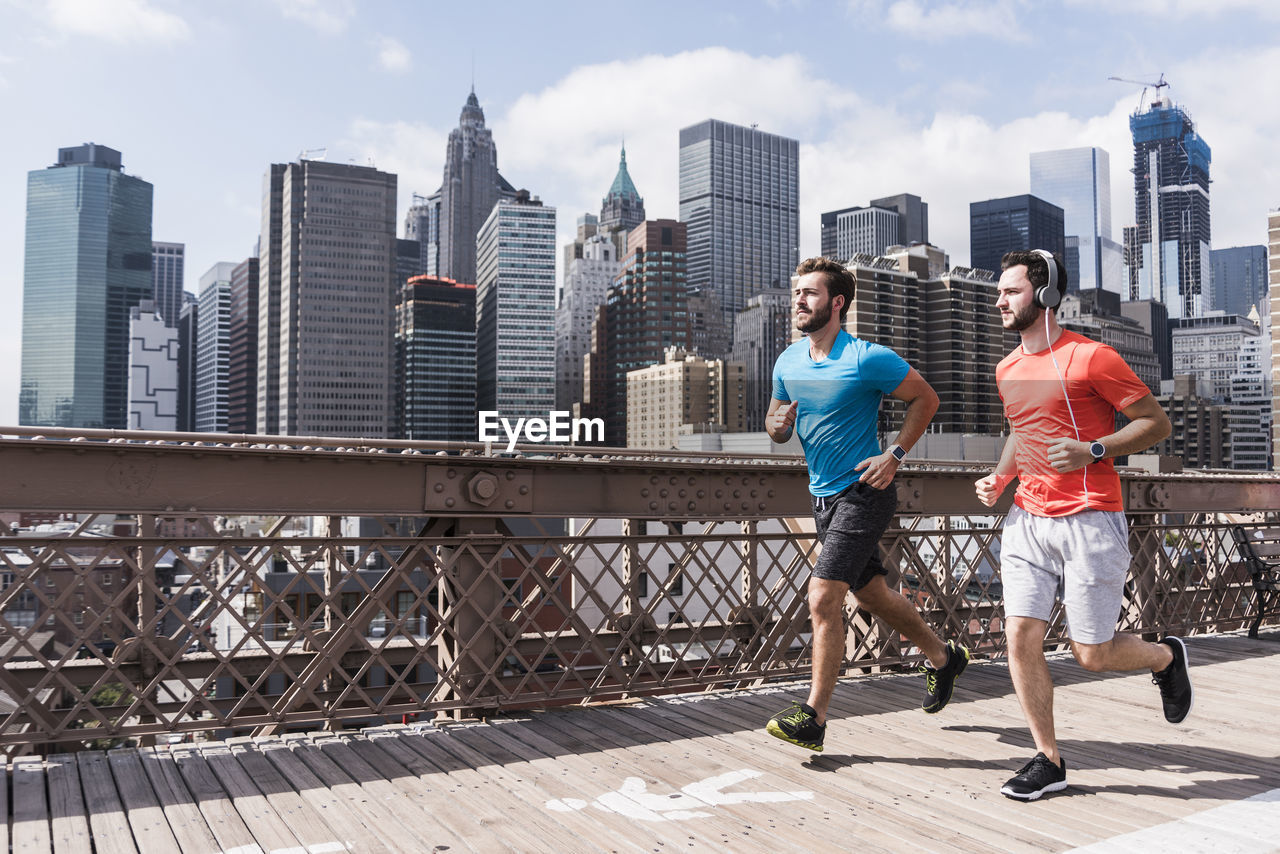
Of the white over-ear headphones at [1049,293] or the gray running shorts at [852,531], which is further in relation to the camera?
the gray running shorts at [852,531]

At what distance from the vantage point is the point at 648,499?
6062 mm

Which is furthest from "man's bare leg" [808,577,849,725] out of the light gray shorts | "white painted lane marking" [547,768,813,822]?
the light gray shorts

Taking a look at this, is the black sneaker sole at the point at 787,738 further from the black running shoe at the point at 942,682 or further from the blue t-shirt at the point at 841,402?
the blue t-shirt at the point at 841,402

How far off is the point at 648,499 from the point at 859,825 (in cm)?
253

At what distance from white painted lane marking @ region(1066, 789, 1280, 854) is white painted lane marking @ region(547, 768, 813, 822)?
124cm

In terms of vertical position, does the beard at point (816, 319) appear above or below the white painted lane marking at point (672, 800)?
above

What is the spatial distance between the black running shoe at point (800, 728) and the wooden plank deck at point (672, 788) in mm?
130

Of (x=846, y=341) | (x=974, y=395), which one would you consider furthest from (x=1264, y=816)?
(x=974, y=395)

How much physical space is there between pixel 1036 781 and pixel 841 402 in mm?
1889

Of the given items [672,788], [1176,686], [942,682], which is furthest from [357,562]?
[1176,686]

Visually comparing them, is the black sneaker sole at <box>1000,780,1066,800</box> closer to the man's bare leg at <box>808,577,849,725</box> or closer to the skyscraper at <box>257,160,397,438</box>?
the man's bare leg at <box>808,577,849,725</box>

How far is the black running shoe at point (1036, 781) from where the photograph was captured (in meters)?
4.24

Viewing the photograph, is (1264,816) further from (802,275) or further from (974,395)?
(974,395)

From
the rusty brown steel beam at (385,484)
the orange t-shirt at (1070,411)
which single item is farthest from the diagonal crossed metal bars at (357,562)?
the orange t-shirt at (1070,411)
